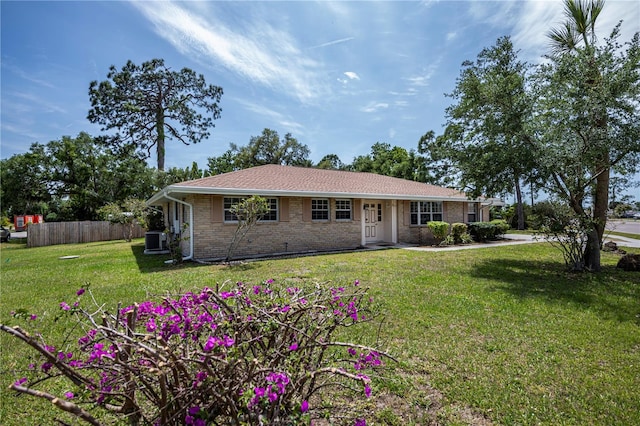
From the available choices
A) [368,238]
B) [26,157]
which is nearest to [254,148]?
[26,157]

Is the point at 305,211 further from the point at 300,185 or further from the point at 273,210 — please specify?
the point at 273,210

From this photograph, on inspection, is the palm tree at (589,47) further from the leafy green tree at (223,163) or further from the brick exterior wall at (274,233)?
the leafy green tree at (223,163)

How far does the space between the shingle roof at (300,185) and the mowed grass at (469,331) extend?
2.99 m

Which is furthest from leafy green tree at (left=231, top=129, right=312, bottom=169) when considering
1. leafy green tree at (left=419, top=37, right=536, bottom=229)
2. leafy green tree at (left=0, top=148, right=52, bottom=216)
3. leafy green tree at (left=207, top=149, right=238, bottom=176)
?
leafy green tree at (left=419, top=37, right=536, bottom=229)

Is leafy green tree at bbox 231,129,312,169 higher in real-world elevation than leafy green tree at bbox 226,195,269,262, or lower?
higher

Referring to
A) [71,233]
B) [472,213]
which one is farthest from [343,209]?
[71,233]

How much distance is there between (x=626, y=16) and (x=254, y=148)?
101 ft

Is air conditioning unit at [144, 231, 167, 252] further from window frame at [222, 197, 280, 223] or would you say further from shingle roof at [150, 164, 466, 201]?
window frame at [222, 197, 280, 223]

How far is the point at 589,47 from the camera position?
829 centimetres

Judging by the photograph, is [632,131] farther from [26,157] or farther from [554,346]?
[26,157]

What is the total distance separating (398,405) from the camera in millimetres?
2848

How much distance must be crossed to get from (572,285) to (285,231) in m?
9.30

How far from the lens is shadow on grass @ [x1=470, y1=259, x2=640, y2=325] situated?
5637 millimetres

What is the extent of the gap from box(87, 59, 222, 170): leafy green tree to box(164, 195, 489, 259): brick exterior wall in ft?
57.8
